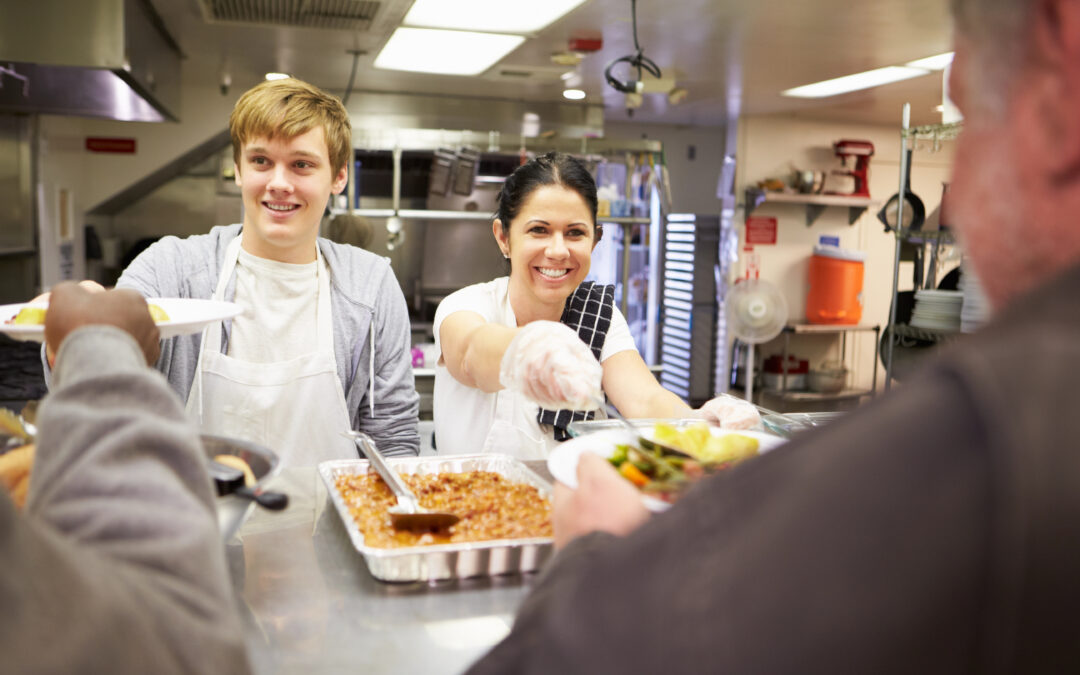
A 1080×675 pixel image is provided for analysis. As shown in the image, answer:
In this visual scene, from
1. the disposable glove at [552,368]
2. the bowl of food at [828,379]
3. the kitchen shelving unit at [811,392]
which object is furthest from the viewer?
the bowl of food at [828,379]

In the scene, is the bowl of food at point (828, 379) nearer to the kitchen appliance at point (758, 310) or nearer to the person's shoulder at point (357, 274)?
the kitchen appliance at point (758, 310)

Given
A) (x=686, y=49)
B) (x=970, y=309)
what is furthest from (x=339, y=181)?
(x=686, y=49)

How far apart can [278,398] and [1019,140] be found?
1.94 meters

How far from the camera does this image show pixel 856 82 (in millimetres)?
5898

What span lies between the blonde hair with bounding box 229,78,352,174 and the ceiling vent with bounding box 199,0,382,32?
1543mm

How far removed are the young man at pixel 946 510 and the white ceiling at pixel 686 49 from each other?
332cm

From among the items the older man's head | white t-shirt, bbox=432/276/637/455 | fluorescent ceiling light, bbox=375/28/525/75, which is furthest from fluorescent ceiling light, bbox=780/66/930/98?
the older man's head

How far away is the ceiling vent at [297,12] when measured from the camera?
11.5 ft

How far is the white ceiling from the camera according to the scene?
4.10 m

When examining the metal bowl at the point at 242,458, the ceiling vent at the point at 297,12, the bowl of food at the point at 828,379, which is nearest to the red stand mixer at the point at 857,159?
the bowl of food at the point at 828,379

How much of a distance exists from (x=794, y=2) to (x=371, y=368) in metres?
2.98

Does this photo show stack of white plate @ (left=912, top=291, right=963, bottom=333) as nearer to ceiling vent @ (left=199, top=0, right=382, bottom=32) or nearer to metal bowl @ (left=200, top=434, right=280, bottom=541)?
ceiling vent @ (left=199, top=0, right=382, bottom=32)

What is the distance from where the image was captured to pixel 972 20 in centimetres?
55

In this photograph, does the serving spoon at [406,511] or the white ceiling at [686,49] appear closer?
the serving spoon at [406,511]
